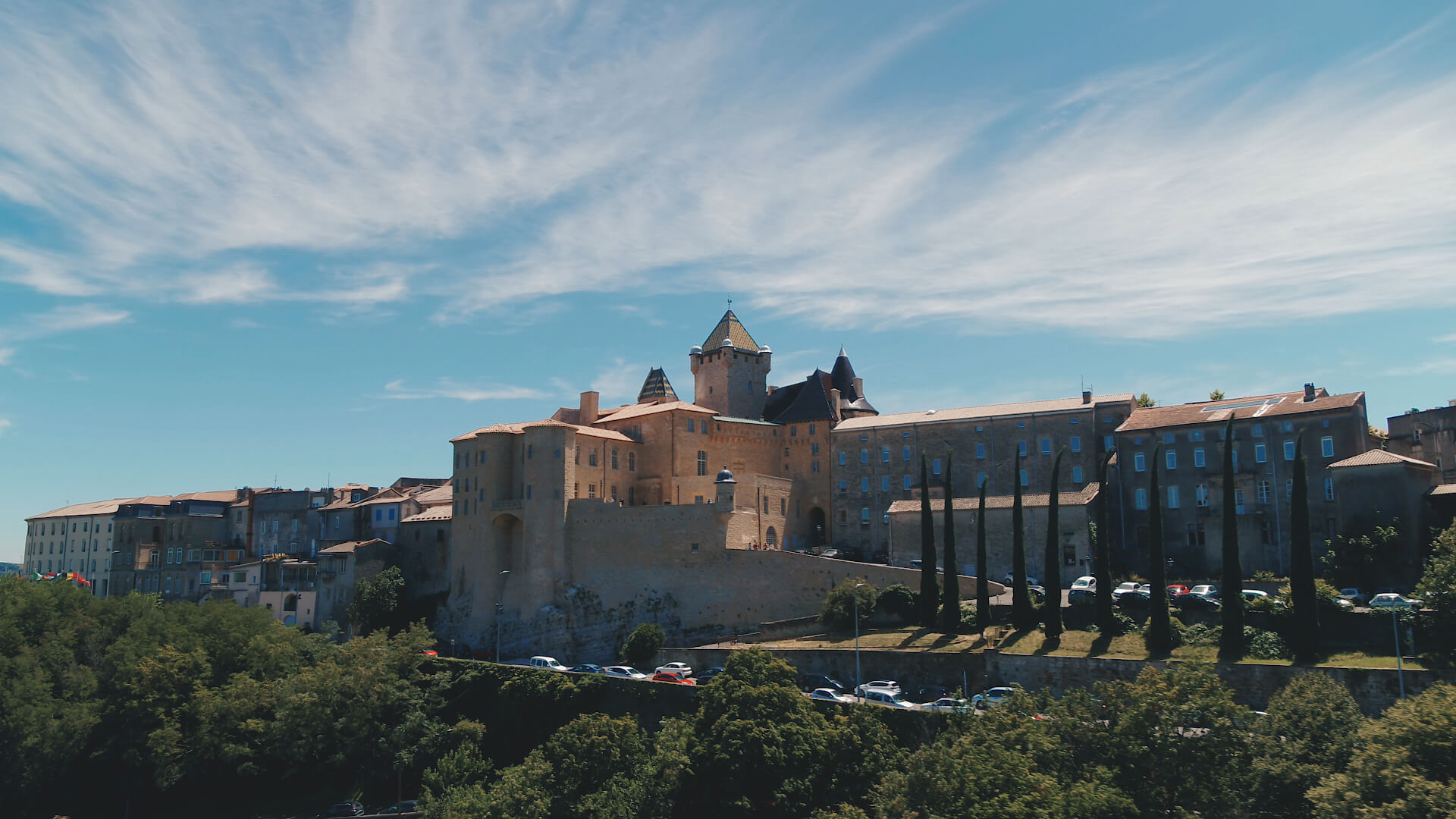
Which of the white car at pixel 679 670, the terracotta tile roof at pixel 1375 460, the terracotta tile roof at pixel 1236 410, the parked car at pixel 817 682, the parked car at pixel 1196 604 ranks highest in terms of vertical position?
the terracotta tile roof at pixel 1236 410

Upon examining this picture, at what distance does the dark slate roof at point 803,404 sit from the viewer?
84438 millimetres

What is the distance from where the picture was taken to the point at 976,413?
252ft

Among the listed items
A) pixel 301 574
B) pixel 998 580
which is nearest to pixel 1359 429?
pixel 998 580

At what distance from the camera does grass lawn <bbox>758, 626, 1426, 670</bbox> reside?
4241cm

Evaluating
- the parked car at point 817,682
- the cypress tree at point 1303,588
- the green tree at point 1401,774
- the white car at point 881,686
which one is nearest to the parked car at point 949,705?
the white car at point 881,686

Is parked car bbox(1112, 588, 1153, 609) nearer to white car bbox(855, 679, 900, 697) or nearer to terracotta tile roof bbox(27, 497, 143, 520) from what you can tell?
white car bbox(855, 679, 900, 697)

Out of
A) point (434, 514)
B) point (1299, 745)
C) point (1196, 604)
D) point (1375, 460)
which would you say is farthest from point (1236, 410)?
point (434, 514)

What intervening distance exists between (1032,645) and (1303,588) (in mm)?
12158

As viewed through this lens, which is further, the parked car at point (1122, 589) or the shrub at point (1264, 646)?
the parked car at point (1122, 589)

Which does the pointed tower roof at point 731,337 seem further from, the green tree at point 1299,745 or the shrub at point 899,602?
the green tree at point 1299,745

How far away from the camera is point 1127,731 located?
3281 centimetres

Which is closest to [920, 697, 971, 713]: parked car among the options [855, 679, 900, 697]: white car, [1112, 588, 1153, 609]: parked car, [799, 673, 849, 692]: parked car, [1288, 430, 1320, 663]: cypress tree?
[855, 679, 900, 697]: white car

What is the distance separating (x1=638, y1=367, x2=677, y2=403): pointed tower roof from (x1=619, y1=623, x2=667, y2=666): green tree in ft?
105

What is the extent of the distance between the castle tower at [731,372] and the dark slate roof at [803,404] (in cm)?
152
